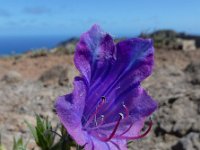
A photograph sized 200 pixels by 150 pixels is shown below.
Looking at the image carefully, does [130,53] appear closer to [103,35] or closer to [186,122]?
[103,35]

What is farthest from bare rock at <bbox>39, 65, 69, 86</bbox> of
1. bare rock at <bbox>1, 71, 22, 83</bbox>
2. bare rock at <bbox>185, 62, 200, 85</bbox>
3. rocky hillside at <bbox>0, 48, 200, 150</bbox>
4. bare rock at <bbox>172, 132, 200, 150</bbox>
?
bare rock at <bbox>172, 132, 200, 150</bbox>

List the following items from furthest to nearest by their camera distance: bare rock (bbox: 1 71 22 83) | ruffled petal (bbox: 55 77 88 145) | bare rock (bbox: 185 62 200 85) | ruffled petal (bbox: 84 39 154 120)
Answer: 1. bare rock (bbox: 1 71 22 83)
2. bare rock (bbox: 185 62 200 85)
3. ruffled petal (bbox: 84 39 154 120)
4. ruffled petal (bbox: 55 77 88 145)

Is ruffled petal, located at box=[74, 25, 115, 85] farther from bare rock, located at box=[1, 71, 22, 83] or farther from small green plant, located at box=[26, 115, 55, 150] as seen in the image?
bare rock, located at box=[1, 71, 22, 83]

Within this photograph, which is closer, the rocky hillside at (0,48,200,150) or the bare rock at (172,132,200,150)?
the bare rock at (172,132,200,150)

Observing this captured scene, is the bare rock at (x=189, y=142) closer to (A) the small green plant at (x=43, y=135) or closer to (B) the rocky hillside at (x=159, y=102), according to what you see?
(B) the rocky hillside at (x=159, y=102)

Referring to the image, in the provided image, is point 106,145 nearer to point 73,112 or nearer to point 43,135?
point 73,112

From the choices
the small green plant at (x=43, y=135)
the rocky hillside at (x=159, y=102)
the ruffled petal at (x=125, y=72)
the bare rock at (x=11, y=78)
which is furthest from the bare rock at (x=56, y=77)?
the ruffled petal at (x=125, y=72)
